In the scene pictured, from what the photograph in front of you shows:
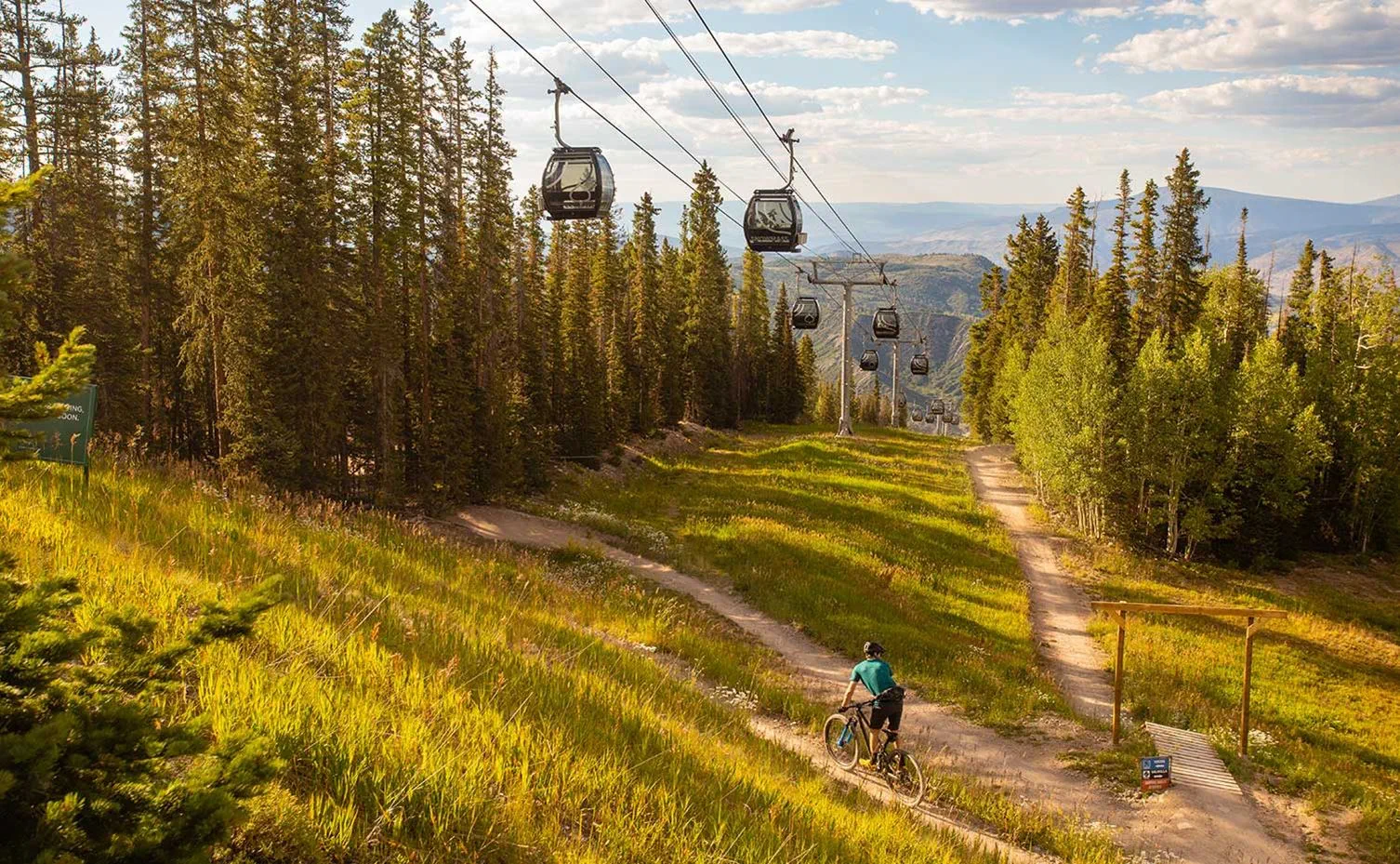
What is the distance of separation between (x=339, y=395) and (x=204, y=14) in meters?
13.9

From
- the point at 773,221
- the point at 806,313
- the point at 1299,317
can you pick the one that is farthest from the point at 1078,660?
the point at 1299,317

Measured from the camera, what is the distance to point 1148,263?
5347 centimetres

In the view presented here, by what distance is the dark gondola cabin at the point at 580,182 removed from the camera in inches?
802

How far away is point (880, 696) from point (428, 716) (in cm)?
858

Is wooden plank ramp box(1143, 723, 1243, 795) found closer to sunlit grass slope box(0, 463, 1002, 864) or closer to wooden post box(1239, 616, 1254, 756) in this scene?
wooden post box(1239, 616, 1254, 756)

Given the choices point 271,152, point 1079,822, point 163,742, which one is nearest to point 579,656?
point 163,742

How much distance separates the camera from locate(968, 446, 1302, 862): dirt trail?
44.6ft

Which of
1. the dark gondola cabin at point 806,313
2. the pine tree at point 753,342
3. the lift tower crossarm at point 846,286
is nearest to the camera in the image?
the dark gondola cabin at point 806,313

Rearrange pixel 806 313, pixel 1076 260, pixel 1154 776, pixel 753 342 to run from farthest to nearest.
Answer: pixel 753 342 < pixel 1076 260 < pixel 806 313 < pixel 1154 776

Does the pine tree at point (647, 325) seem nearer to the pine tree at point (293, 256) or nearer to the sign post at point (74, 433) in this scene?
the pine tree at point (293, 256)

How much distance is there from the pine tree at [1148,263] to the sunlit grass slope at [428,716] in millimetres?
52889

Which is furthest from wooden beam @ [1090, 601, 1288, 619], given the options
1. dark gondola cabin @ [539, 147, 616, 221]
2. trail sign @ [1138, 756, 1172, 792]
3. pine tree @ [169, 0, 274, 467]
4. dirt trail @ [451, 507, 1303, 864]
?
pine tree @ [169, 0, 274, 467]

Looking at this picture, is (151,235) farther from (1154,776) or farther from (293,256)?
(1154,776)

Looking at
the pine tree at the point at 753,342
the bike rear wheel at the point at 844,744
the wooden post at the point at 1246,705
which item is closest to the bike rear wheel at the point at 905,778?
the bike rear wheel at the point at 844,744
